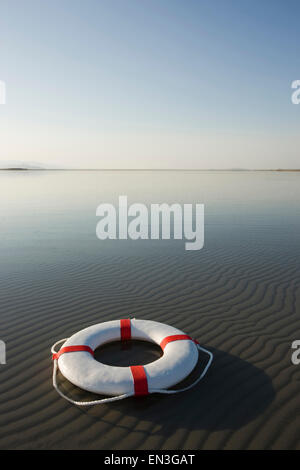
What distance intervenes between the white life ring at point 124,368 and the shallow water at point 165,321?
0.17 meters

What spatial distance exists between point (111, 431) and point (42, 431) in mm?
650

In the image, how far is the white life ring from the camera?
3148mm

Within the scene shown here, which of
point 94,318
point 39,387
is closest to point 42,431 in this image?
point 39,387

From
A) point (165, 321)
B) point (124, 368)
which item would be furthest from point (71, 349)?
point (165, 321)

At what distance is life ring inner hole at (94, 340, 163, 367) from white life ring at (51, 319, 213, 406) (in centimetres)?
14

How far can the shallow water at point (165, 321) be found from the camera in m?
2.89

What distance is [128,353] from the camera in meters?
4.05

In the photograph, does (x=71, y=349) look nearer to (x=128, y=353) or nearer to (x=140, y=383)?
(x=128, y=353)

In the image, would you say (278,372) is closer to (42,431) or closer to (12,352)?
(42,431)

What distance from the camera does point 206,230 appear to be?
436 inches
